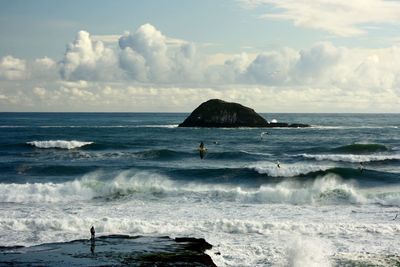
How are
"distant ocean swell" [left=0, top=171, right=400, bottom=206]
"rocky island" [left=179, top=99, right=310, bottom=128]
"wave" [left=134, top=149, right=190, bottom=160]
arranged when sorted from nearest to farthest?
"distant ocean swell" [left=0, top=171, right=400, bottom=206]
"wave" [left=134, top=149, right=190, bottom=160]
"rocky island" [left=179, top=99, right=310, bottom=128]

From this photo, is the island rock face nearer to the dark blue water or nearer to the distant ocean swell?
the dark blue water

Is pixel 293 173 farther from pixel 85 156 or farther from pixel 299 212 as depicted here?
pixel 85 156

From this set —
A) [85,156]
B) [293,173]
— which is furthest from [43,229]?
[85,156]

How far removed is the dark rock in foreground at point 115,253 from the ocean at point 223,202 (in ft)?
3.29

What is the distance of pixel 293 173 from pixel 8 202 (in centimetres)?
2376

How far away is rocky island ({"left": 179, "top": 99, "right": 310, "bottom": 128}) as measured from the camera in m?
113

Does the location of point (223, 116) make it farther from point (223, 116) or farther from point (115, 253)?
point (115, 253)

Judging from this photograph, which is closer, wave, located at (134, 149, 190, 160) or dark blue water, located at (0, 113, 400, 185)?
dark blue water, located at (0, 113, 400, 185)

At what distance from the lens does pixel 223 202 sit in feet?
111

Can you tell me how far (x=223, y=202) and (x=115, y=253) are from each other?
13364mm

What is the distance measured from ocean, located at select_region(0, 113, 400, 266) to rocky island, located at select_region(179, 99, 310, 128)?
169ft

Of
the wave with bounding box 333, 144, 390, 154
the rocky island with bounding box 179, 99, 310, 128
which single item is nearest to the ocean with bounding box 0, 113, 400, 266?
the wave with bounding box 333, 144, 390, 154

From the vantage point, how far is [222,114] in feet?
375

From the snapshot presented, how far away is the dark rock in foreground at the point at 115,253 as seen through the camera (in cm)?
2000
